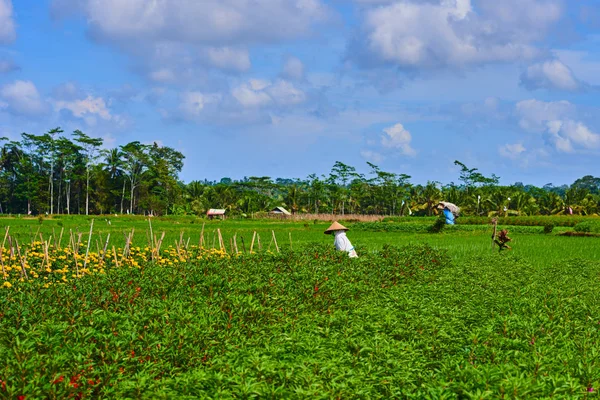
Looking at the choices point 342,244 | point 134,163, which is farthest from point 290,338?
point 134,163

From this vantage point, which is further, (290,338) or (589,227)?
(589,227)

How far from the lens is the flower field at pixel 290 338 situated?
4.07m

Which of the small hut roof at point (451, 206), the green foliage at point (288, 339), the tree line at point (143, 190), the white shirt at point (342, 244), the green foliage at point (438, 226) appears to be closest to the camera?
the green foliage at point (288, 339)

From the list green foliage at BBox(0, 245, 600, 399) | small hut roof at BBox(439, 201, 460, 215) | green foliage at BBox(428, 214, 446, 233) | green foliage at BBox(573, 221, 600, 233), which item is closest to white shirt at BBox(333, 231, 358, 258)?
green foliage at BBox(0, 245, 600, 399)

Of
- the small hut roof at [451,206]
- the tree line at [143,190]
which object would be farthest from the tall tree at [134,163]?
the small hut roof at [451,206]

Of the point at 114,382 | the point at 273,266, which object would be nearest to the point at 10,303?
the point at 114,382

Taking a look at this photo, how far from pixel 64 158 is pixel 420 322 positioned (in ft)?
222

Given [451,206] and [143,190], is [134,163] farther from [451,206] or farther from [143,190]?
[451,206]

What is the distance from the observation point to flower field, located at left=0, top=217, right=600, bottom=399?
4.07 meters

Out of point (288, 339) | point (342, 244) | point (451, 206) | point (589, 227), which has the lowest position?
point (288, 339)

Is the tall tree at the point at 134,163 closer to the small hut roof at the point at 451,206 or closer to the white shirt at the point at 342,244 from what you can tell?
the small hut roof at the point at 451,206

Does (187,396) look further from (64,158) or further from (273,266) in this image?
(64,158)

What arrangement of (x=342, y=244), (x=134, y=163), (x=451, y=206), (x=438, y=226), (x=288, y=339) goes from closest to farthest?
(x=288, y=339) → (x=342, y=244) → (x=438, y=226) → (x=451, y=206) → (x=134, y=163)

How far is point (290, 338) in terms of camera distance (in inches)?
204
